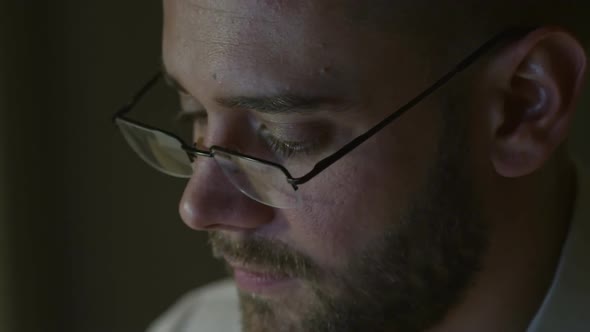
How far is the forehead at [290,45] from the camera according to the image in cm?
80

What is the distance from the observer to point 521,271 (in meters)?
0.97

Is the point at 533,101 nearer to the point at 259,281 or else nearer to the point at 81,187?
the point at 259,281

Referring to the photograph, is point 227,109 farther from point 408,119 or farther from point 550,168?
point 550,168

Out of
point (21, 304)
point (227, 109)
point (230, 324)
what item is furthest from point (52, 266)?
point (227, 109)

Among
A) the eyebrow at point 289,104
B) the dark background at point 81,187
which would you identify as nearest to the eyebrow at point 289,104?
the eyebrow at point 289,104

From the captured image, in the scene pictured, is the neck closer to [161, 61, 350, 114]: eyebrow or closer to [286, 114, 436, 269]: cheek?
[286, 114, 436, 269]: cheek

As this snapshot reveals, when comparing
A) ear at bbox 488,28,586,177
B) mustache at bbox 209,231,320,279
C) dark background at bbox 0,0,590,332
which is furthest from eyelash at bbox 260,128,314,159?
dark background at bbox 0,0,590,332

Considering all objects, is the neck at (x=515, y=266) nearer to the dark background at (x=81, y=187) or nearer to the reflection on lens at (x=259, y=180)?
the reflection on lens at (x=259, y=180)

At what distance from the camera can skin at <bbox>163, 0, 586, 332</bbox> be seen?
31.9 inches

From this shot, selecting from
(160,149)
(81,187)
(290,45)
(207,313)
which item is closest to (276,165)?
(290,45)

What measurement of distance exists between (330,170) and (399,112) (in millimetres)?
101

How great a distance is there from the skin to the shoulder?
1.36 ft

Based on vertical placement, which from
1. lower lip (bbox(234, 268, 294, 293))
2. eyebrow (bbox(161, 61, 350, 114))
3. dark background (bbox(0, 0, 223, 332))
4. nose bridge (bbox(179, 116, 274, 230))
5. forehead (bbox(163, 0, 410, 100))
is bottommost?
dark background (bbox(0, 0, 223, 332))

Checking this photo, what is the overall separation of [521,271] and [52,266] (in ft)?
3.55
